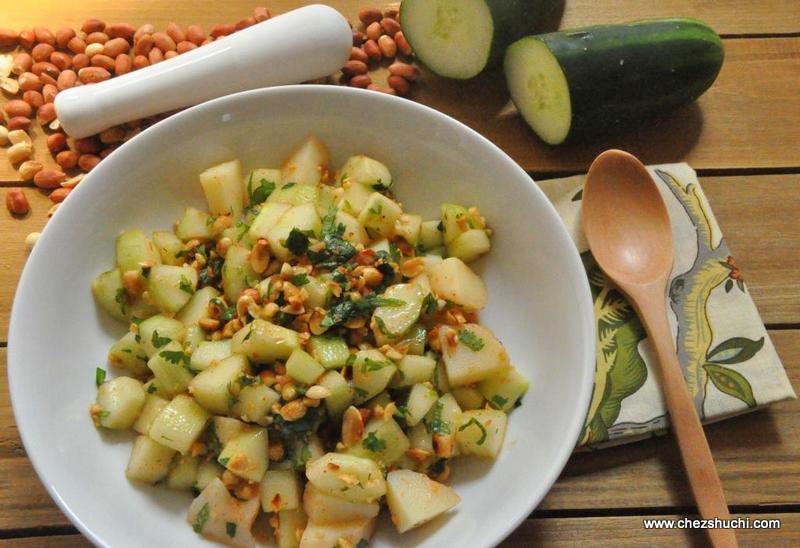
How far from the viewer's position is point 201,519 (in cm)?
105

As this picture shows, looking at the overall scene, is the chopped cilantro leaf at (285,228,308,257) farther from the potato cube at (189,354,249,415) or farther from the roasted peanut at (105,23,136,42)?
the roasted peanut at (105,23,136,42)

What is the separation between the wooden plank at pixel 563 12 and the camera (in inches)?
61.3

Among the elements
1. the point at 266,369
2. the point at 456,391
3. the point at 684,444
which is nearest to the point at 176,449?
the point at 266,369

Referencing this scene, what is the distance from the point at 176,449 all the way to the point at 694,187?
1103mm

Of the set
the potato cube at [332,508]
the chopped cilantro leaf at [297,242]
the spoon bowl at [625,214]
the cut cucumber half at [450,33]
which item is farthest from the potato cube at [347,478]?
the cut cucumber half at [450,33]

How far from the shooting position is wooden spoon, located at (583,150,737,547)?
1.25m

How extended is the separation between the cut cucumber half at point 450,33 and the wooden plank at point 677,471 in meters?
0.82

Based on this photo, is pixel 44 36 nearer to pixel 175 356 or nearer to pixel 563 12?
pixel 175 356

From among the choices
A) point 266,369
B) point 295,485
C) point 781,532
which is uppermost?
point 266,369

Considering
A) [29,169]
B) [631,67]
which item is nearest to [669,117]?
[631,67]

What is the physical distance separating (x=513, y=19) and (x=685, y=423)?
2.81ft

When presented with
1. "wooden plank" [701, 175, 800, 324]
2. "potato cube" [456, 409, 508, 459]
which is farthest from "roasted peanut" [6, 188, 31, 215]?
"wooden plank" [701, 175, 800, 324]

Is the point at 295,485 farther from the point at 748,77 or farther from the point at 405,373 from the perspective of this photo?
the point at 748,77

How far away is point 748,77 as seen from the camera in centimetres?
160
